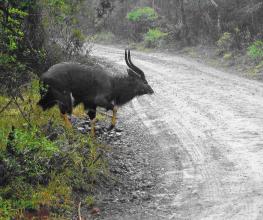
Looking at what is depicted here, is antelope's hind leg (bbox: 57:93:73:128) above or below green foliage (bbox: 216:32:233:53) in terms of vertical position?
below

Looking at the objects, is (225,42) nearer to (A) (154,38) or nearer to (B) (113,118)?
(A) (154,38)

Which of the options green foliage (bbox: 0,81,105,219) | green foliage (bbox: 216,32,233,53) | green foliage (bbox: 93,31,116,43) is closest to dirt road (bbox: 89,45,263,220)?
green foliage (bbox: 0,81,105,219)

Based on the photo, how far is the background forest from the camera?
7.62 m

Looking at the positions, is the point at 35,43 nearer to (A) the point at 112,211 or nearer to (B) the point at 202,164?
(B) the point at 202,164

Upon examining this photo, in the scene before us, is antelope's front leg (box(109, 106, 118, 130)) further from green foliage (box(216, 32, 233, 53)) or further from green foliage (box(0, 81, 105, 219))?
green foliage (box(216, 32, 233, 53))

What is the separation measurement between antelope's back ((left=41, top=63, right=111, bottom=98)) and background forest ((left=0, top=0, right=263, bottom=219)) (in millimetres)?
576

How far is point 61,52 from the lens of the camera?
15.9 m

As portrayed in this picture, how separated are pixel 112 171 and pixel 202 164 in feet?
5.84

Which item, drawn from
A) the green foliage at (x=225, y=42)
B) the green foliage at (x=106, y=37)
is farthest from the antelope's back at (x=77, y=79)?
the green foliage at (x=106, y=37)

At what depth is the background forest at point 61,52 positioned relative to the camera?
25.0 feet

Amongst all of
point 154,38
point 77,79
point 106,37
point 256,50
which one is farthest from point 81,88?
point 106,37

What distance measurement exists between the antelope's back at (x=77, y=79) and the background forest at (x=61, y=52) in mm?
576

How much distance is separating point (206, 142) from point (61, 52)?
6786 mm

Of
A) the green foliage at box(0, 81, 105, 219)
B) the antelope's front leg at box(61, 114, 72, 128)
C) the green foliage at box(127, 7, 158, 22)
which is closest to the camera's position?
the green foliage at box(0, 81, 105, 219)
